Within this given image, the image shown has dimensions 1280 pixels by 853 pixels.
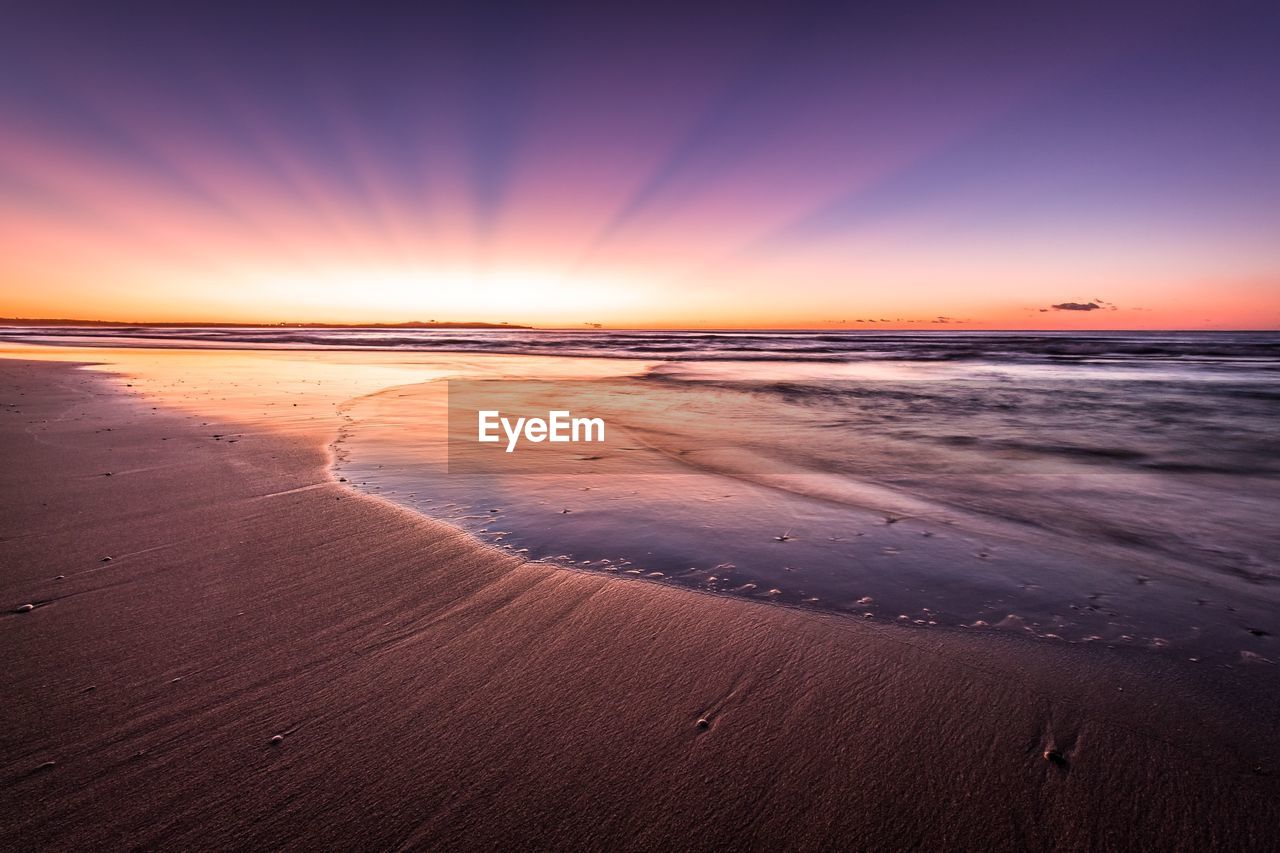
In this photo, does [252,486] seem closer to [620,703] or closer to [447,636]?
[447,636]

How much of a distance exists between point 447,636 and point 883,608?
2.22 metres

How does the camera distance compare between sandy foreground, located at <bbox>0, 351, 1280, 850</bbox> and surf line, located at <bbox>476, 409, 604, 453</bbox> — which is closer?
sandy foreground, located at <bbox>0, 351, 1280, 850</bbox>

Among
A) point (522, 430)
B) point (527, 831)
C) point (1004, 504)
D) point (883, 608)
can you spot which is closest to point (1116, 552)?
point (1004, 504)

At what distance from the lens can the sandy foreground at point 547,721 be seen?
1611mm

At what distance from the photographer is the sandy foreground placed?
1.61m

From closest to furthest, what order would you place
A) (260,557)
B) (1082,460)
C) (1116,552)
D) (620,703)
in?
(620,703) < (260,557) < (1116,552) < (1082,460)

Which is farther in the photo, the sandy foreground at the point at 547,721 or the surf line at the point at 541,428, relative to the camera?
the surf line at the point at 541,428

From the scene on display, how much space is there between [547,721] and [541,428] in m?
6.69

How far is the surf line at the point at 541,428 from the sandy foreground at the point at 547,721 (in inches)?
162

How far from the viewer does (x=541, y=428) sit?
852 centimetres

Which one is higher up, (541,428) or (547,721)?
(541,428)

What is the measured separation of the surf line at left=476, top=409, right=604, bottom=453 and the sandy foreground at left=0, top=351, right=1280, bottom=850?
4.13 meters

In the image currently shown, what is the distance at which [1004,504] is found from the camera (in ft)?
16.9

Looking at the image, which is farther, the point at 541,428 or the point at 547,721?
the point at 541,428
